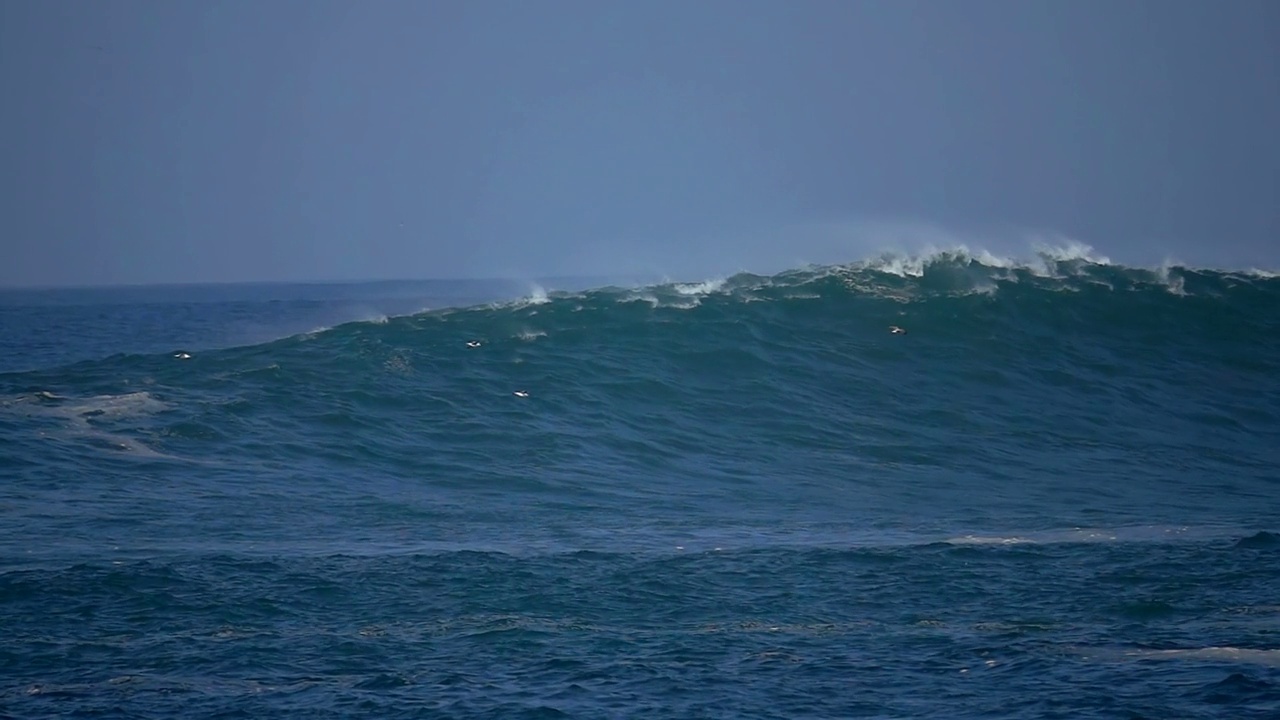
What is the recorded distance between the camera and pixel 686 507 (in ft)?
40.2

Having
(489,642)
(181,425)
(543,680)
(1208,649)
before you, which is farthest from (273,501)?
(1208,649)

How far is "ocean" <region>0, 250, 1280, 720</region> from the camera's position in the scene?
6707 millimetres

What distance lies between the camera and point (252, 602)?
26.8 feet

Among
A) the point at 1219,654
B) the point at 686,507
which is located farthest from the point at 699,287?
the point at 1219,654

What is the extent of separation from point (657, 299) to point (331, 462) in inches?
363

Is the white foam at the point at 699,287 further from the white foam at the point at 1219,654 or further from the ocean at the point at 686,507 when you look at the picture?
the white foam at the point at 1219,654

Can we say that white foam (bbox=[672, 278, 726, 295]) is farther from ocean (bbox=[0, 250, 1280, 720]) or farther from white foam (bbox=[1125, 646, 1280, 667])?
white foam (bbox=[1125, 646, 1280, 667])

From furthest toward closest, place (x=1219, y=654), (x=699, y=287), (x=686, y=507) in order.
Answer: (x=699, y=287) → (x=686, y=507) → (x=1219, y=654)

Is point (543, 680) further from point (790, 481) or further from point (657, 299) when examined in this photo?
point (657, 299)

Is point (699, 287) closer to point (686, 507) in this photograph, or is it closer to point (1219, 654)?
point (686, 507)

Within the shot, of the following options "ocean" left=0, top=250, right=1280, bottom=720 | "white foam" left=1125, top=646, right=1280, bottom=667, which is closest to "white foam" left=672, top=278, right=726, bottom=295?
"ocean" left=0, top=250, right=1280, bottom=720

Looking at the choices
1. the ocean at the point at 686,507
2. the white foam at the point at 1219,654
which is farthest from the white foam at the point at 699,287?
the white foam at the point at 1219,654

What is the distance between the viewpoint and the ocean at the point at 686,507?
6707mm

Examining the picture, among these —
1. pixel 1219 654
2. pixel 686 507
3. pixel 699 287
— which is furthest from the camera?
pixel 699 287
